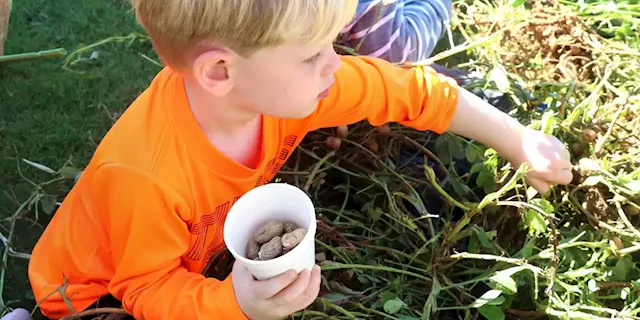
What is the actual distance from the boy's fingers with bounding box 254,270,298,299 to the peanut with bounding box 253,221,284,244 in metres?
0.05

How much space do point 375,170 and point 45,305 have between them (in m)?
0.61

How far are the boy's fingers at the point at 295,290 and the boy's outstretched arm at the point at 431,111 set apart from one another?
357 millimetres

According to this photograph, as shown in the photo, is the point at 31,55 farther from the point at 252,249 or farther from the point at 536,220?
the point at 536,220

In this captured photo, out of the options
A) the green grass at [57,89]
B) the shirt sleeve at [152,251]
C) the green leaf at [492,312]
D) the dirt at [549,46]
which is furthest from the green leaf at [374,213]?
the green grass at [57,89]

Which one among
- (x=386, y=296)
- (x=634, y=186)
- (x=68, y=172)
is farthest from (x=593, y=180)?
(x=68, y=172)

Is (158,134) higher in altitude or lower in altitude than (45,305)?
higher

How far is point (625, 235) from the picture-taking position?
1.13 m

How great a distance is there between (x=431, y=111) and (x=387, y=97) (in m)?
0.08

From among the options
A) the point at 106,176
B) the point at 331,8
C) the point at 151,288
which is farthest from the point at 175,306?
the point at 331,8

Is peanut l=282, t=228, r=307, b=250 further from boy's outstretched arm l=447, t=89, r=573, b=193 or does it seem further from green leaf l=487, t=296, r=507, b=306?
boy's outstretched arm l=447, t=89, r=573, b=193

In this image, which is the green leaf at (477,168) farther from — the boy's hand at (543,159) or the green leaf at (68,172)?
the green leaf at (68,172)

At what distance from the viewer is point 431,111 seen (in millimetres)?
1144

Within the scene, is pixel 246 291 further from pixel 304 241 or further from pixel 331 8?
pixel 331 8

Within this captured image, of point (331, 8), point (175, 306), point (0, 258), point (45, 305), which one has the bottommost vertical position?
point (0, 258)
